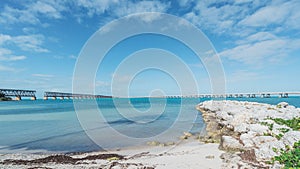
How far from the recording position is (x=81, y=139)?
1356cm

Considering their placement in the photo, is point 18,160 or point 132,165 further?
point 18,160

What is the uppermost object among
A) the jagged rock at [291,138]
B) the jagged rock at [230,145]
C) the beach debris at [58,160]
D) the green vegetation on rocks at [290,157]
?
the jagged rock at [291,138]

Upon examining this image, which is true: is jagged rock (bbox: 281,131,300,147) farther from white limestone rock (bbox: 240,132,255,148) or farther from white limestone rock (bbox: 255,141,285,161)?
white limestone rock (bbox: 240,132,255,148)

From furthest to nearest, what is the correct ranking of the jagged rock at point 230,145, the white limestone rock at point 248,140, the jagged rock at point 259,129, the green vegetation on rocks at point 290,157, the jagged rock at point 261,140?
the jagged rock at point 259,129 < the jagged rock at point 230,145 < the white limestone rock at point 248,140 < the jagged rock at point 261,140 < the green vegetation on rocks at point 290,157

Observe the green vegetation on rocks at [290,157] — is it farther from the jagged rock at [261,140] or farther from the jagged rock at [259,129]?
the jagged rock at [259,129]

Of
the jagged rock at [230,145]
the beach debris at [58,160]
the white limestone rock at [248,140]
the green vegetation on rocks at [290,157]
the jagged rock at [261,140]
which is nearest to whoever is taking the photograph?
the green vegetation on rocks at [290,157]

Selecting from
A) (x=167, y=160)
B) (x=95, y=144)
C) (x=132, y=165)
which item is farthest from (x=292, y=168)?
(x=95, y=144)

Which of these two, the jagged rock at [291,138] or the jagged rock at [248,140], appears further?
the jagged rock at [248,140]

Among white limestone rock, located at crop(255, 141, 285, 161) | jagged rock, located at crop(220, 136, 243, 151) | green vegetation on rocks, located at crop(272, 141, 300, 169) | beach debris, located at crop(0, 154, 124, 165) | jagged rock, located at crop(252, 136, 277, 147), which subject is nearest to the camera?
green vegetation on rocks, located at crop(272, 141, 300, 169)

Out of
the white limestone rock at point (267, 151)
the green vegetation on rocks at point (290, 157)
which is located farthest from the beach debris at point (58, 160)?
the green vegetation on rocks at point (290, 157)

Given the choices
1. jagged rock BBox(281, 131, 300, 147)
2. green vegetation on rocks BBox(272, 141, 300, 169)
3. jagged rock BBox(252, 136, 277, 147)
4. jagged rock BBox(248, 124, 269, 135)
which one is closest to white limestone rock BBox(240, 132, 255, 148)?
jagged rock BBox(252, 136, 277, 147)

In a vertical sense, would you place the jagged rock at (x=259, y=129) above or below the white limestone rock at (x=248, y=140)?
above

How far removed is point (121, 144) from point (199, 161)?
583 cm

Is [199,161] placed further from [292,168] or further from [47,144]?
[47,144]
